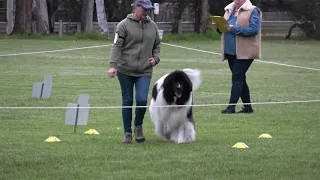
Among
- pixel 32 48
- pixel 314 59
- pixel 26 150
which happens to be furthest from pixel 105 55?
pixel 26 150

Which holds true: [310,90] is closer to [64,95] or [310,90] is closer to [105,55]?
[64,95]

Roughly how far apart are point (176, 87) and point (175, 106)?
0.29 metres

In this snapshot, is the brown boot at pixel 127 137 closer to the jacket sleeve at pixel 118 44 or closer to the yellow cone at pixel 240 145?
the jacket sleeve at pixel 118 44

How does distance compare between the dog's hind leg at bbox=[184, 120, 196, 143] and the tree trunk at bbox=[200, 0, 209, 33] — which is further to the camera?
the tree trunk at bbox=[200, 0, 209, 33]

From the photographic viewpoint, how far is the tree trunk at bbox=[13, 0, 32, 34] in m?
52.3

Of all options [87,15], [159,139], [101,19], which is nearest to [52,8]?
[87,15]

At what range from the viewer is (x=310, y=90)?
70.4ft

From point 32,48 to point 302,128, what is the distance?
2711 cm

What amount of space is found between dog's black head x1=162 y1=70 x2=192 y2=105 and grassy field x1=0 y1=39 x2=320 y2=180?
651mm

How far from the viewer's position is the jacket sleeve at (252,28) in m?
15.6

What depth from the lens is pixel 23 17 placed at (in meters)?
52.3

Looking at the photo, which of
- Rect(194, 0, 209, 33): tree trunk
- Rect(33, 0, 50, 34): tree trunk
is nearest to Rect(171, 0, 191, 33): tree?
Rect(194, 0, 209, 33): tree trunk

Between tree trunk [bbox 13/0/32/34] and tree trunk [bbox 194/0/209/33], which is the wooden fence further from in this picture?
tree trunk [bbox 13/0/32/34]

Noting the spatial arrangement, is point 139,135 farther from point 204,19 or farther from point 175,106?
point 204,19
